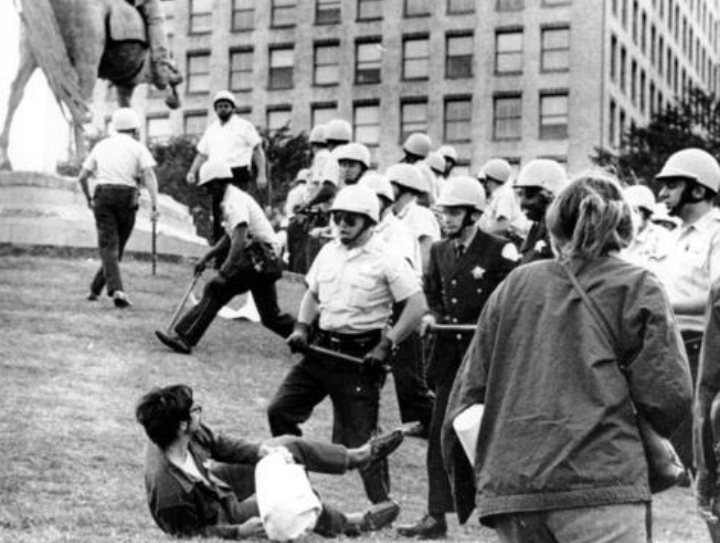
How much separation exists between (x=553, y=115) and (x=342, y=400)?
194 feet

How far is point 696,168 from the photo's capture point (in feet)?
27.0

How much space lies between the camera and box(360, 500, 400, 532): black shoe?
28.2 ft

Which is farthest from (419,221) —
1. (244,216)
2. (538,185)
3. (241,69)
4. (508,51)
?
(241,69)

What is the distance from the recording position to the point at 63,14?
73.6 feet

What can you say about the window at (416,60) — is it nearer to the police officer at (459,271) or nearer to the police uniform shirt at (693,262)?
the police officer at (459,271)

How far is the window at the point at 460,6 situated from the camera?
69375 millimetres

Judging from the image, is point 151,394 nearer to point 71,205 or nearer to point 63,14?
point 63,14

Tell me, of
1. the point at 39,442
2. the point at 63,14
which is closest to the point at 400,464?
the point at 39,442

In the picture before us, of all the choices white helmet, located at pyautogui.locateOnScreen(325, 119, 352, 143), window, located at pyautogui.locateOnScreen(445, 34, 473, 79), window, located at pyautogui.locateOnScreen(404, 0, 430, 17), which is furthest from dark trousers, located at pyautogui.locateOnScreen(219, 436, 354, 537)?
window, located at pyautogui.locateOnScreen(404, 0, 430, 17)

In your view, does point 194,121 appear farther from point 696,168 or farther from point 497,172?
point 696,168

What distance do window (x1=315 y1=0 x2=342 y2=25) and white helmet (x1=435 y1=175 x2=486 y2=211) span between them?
209ft

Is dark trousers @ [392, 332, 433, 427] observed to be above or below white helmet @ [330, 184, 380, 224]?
below

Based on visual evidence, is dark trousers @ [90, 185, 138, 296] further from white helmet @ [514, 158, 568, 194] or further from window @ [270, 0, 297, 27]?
window @ [270, 0, 297, 27]

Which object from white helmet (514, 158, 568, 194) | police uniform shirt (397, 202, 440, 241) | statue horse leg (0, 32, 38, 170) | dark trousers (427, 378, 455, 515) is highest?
statue horse leg (0, 32, 38, 170)
